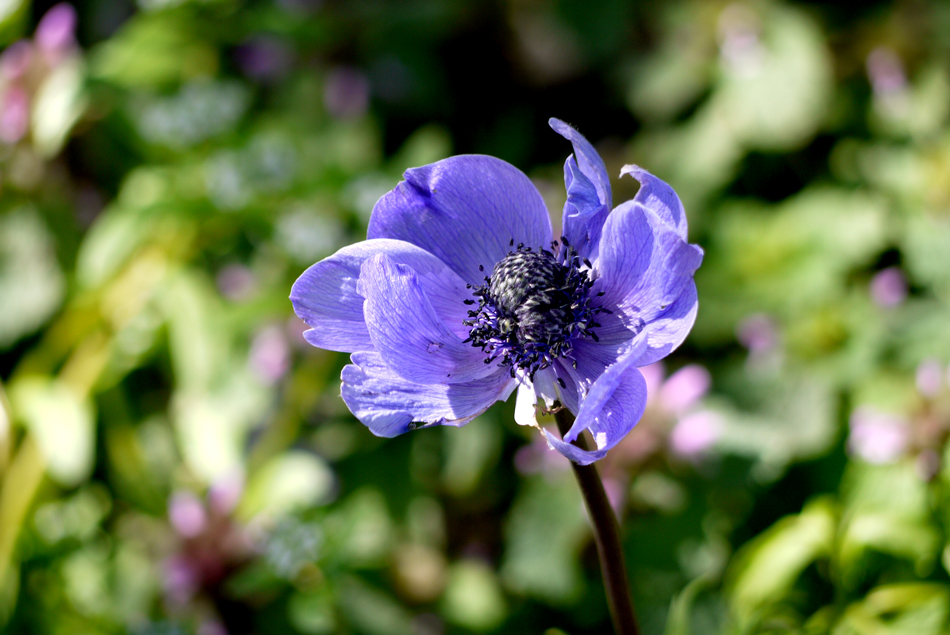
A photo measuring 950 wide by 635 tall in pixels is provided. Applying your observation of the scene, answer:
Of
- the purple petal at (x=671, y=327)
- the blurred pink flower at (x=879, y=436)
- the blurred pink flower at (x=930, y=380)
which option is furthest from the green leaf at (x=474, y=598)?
the purple petal at (x=671, y=327)

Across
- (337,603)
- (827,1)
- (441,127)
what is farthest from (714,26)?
(337,603)

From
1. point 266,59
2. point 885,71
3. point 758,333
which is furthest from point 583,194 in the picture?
point 266,59

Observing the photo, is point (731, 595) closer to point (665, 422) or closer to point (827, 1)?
point (665, 422)

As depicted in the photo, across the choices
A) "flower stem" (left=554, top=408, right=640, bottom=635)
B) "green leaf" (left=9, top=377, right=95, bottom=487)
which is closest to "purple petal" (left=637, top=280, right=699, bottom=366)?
"flower stem" (left=554, top=408, right=640, bottom=635)

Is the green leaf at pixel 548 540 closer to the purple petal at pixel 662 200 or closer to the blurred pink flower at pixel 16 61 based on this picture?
the purple petal at pixel 662 200

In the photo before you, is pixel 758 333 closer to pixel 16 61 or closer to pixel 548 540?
pixel 548 540

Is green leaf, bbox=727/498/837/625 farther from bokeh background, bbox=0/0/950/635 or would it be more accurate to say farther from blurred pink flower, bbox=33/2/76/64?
blurred pink flower, bbox=33/2/76/64
